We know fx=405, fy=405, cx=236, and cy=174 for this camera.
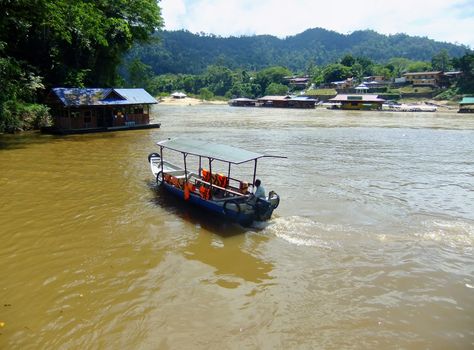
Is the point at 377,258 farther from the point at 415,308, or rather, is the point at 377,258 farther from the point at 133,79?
the point at 133,79

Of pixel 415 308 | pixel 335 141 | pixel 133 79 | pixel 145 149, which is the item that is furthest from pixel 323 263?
pixel 133 79

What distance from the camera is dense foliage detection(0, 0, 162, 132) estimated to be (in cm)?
2587

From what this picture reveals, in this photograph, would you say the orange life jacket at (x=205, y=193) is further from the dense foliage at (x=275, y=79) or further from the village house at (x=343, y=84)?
the village house at (x=343, y=84)

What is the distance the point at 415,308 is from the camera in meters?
7.88

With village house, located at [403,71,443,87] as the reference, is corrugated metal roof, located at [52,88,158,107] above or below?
below

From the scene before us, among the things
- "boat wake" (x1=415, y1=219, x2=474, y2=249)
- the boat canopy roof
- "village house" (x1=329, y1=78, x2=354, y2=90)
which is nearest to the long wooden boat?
the boat canopy roof

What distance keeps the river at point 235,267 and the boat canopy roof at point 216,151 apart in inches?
74.5

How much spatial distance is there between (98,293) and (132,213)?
5.01 meters

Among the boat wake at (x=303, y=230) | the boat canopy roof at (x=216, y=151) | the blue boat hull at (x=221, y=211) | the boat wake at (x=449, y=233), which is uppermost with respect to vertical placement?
the boat canopy roof at (x=216, y=151)

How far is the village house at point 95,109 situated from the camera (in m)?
31.1

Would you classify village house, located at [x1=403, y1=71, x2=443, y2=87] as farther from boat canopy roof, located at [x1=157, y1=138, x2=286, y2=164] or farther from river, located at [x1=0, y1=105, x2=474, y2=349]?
boat canopy roof, located at [x1=157, y1=138, x2=286, y2=164]

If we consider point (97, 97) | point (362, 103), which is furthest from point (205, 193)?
point (362, 103)

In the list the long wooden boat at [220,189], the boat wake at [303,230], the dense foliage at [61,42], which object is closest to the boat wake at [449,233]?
the boat wake at [303,230]

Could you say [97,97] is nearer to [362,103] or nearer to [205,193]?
[205,193]
